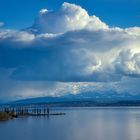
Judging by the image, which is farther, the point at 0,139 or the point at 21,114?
the point at 21,114

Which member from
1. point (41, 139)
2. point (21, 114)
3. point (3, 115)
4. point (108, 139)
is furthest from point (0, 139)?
point (21, 114)

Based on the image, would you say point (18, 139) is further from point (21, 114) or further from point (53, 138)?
point (21, 114)

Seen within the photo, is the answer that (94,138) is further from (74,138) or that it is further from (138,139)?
(138,139)

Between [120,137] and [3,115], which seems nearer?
[120,137]

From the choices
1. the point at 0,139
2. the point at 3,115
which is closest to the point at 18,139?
the point at 0,139

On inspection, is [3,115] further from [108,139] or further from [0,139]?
[108,139]

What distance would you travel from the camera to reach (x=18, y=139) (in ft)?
223

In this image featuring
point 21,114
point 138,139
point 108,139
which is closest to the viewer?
point 138,139

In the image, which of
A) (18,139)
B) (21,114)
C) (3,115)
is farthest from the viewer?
(21,114)

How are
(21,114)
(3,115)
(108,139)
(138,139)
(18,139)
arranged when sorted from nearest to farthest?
1. (138,139)
2. (108,139)
3. (18,139)
4. (3,115)
5. (21,114)

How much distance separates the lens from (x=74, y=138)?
220 feet

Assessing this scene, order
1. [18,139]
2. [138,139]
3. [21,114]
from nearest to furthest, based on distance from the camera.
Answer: [138,139] < [18,139] < [21,114]

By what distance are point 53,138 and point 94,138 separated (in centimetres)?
769

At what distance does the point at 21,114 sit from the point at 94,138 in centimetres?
9153
